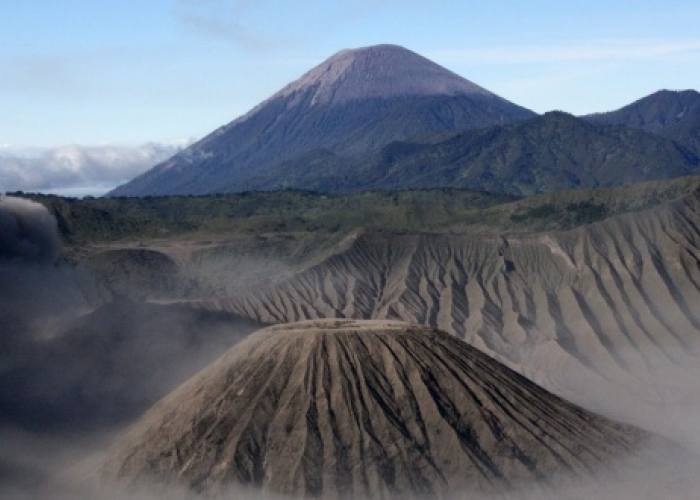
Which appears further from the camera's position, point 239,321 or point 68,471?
point 239,321

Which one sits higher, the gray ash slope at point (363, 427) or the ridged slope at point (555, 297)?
the gray ash slope at point (363, 427)

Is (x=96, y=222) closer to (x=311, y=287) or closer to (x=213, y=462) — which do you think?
(x=311, y=287)

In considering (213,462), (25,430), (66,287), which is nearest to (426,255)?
(66,287)

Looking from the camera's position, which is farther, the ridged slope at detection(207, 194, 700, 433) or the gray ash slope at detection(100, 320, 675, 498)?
the ridged slope at detection(207, 194, 700, 433)

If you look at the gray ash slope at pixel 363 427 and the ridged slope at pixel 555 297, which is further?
the ridged slope at pixel 555 297

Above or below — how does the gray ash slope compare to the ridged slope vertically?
above

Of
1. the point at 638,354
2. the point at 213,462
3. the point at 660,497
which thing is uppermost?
the point at 213,462
